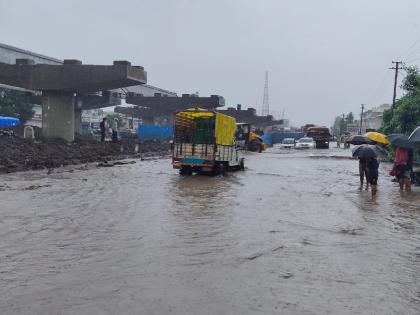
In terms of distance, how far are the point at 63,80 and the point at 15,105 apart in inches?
1128

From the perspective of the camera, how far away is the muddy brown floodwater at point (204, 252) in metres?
5.27

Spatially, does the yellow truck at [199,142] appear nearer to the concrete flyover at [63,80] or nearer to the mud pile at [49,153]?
the mud pile at [49,153]

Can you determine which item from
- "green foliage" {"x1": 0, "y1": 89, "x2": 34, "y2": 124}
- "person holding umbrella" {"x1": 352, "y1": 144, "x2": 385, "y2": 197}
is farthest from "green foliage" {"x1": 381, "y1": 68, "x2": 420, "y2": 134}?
"green foliage" {"x1": 0, "y1": 89, "x2": 34, "y2": 124}

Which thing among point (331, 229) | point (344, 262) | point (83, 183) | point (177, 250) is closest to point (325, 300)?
point (344, 262)

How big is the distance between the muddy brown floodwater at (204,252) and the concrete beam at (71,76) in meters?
15.4

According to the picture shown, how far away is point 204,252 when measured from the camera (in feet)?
24.4

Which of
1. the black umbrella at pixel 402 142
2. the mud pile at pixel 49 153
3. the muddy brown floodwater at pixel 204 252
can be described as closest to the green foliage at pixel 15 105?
the mud pile at pixel 49 153

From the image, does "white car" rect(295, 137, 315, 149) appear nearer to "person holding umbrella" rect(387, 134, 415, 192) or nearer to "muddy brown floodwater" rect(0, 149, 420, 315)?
"person holding umbrella" rect(387, 134, 415, 192)

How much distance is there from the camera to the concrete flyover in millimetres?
29203

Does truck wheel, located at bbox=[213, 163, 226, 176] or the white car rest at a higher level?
the white car

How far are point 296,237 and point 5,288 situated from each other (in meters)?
4.83

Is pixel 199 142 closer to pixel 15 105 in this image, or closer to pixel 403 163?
pixel 403 163

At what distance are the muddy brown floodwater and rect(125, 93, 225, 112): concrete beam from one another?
40206 millimetres

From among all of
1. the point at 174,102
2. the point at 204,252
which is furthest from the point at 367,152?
the point at 174,102
